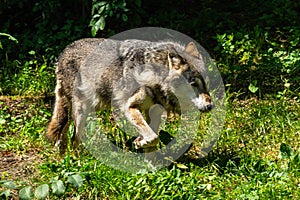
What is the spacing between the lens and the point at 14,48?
831 centimetres

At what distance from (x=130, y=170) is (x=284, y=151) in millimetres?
1376

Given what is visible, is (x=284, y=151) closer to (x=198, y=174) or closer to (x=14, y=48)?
(x=198, y=174)

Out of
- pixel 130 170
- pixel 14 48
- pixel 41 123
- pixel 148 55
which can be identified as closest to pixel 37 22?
pixel 14 48

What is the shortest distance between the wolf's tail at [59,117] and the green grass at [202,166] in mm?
153

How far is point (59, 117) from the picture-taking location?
6.03 metres

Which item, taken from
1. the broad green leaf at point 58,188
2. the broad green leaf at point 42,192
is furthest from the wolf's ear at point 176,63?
the broad green leaf at point 42,192

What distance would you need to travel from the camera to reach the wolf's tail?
19.5 ft

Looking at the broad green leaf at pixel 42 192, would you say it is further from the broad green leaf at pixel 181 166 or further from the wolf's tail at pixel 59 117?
the wolf's tail at pixel 59 117

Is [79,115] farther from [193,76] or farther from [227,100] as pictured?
[227,100]

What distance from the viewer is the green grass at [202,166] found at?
4.52 m

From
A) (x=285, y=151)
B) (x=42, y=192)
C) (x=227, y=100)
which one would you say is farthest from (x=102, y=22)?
(x=42, y=192)

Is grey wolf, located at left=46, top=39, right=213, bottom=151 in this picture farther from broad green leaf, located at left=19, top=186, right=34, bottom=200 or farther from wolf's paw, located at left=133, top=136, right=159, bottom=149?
broad green leaf, located at left=19, top=186, right=34, bottom=200

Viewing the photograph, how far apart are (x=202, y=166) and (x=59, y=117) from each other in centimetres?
173

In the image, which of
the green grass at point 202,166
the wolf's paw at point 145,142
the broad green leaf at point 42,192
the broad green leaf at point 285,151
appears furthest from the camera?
the wolf's paw at point 145,142
